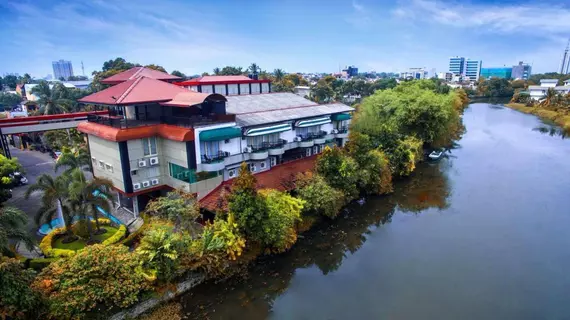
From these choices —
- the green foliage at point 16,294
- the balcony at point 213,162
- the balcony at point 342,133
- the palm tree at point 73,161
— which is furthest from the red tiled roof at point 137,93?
the balcony at point 342,133

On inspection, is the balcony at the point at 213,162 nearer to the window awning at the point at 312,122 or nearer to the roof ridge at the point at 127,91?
the roof ridge at the point at 127,91

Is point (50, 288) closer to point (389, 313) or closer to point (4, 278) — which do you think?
point (4, 278)

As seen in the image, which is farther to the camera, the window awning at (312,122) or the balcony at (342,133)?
the balcony at (342,133)

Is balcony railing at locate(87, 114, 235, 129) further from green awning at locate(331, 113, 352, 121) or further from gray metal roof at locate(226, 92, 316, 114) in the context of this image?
green awning at locate(331, 113, 352, 121)

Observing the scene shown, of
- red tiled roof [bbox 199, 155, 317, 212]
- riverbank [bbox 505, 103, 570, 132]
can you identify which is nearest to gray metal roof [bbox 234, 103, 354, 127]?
red tiled roof [bbox 199, 155, 317, 212]

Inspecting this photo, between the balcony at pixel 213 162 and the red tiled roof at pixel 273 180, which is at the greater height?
the balcony at pixel 213 162

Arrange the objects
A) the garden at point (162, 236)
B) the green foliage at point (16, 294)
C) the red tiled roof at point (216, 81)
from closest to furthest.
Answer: the green foliage at point (16, 294)
the garden at point (162, 236)
the red tiled roof at point (216, 81)
